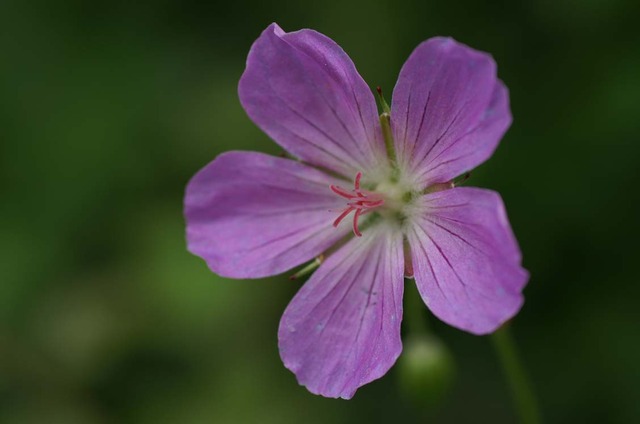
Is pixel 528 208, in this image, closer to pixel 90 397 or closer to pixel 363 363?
pixel 363 363

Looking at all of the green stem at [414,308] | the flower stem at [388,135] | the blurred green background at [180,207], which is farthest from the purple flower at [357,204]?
the blurred green background at [180,207]

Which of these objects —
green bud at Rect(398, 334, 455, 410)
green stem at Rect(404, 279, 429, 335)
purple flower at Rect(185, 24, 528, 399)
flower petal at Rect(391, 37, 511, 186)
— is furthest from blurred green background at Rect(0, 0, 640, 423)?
flower petal at Rect(391, 37, 511, 186)

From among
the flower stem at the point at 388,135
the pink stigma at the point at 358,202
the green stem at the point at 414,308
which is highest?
the flower stem at the point at 388,135

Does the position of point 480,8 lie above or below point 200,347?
above

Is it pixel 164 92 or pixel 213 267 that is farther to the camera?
pixel 164 92

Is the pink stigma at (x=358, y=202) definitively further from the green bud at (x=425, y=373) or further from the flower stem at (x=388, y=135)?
the green bud at (x=425, y=373)

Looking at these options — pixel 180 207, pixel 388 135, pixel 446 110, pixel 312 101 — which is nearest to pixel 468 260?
pixel 446 110

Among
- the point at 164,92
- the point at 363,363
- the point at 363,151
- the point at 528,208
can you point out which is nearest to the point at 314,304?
the point at 363,363
